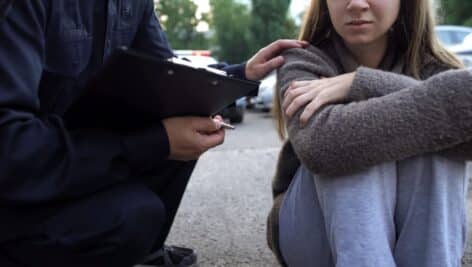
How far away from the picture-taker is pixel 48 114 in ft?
4.58

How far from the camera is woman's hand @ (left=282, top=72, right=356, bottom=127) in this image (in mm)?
1372

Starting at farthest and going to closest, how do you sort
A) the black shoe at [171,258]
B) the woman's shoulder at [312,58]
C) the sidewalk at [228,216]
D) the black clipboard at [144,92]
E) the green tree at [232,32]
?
the green tree at [232,32] → the sidewalk at [228,216] → the black shoe at [171,258] → the woman's shoulder at [312,58] → the black clipboard at [144,92]

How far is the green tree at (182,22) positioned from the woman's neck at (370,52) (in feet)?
106

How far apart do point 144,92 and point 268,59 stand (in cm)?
62

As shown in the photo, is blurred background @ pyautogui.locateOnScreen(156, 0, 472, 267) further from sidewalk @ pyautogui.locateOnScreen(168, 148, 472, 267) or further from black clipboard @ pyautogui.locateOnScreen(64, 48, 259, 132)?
black clipboard @ pyautogui.locateOnScreen(64, 48, 259, 132)

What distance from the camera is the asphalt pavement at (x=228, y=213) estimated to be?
90.4 inches

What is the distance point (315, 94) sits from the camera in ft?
4.61

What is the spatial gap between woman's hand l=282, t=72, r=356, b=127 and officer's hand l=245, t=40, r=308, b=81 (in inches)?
11.1

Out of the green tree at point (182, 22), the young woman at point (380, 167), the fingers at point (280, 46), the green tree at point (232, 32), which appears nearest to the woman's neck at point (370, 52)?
the fingers at point (280, 46)

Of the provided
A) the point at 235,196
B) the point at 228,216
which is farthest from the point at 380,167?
the point at 235,196

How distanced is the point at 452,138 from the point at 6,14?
3.33 ft

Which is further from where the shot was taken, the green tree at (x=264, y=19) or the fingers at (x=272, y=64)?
the green tree at (x=264, y=19)

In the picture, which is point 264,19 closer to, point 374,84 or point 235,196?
point 235,196

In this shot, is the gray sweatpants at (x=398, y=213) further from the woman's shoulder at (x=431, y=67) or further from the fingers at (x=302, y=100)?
the woman's shoulder at (x=431, y=67)
